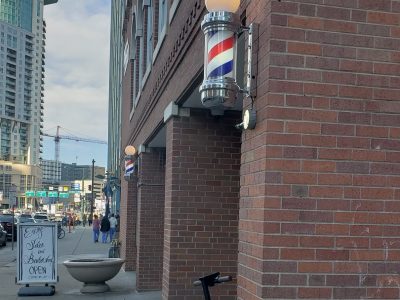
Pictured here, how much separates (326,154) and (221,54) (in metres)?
0.90

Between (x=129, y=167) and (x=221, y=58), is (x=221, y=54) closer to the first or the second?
(x=221, y=58)

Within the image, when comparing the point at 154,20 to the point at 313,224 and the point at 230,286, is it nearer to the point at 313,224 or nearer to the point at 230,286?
the point at 230,286

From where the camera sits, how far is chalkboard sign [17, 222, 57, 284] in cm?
1138

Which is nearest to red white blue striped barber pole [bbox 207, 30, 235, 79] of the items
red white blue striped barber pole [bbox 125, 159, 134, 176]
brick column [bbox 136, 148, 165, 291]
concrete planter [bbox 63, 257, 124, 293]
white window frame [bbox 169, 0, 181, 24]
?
white window frame [bbox 169, 0, 181, 24]

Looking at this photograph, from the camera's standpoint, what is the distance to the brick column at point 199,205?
23.4ft

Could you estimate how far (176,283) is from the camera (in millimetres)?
7184

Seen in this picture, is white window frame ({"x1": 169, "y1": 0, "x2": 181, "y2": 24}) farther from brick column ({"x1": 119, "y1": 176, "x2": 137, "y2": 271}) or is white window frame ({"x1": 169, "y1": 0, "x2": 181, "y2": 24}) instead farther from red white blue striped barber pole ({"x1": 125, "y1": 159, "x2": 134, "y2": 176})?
brick column ({"x1": 119, "y1": 176, "x2": 137, "y2": 271})

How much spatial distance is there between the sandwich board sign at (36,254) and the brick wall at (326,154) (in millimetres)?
8801

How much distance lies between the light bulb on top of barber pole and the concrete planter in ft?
27.8

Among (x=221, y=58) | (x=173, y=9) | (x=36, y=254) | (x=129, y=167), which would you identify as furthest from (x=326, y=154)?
(x=129, y=167)

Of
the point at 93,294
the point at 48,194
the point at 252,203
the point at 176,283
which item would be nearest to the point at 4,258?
the point at 93,294

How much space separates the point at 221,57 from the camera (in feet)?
11.4

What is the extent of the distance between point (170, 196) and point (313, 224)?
3960 mm

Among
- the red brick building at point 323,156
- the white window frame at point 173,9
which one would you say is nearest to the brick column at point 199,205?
the white window frame at point 173,9
